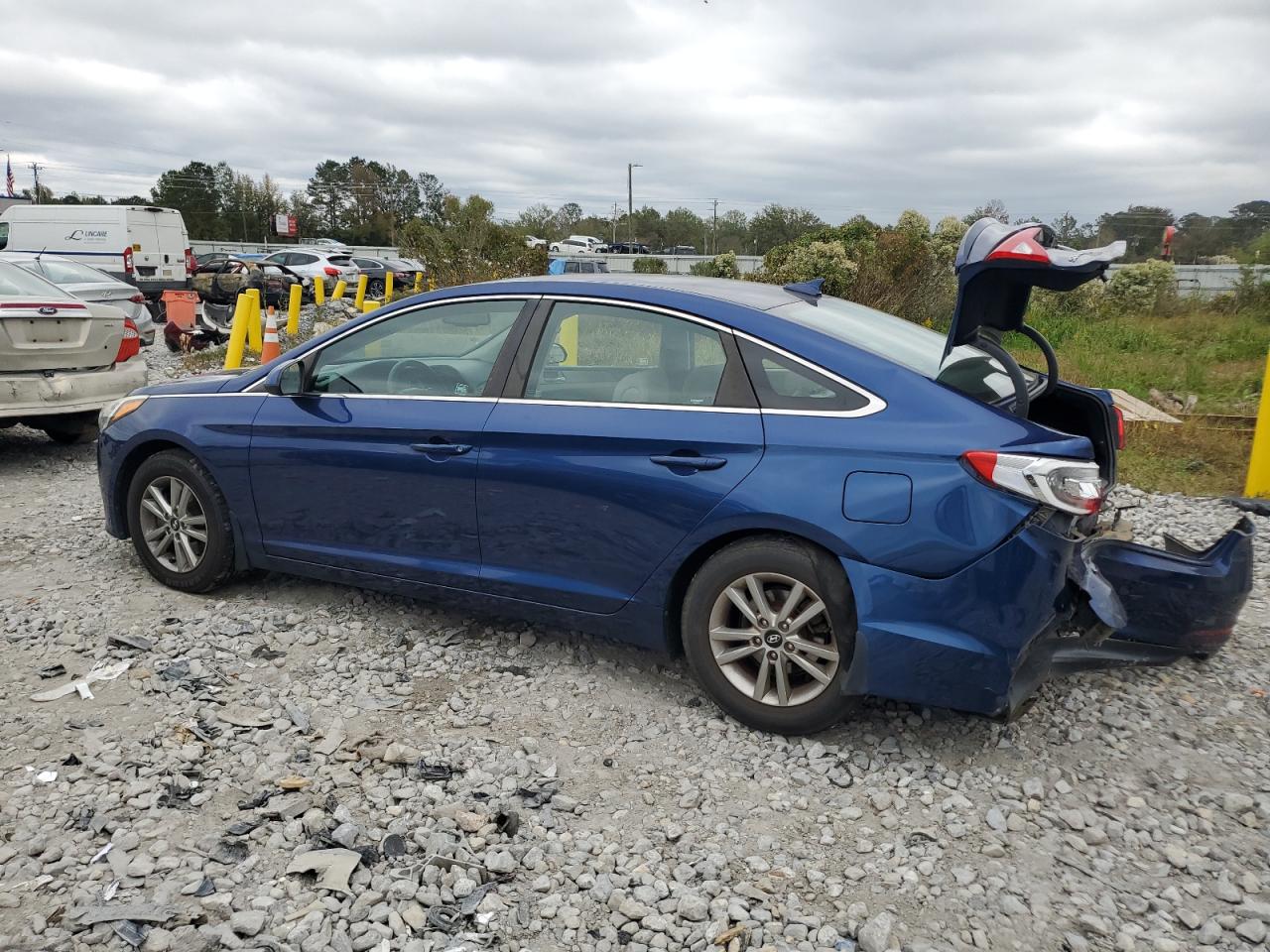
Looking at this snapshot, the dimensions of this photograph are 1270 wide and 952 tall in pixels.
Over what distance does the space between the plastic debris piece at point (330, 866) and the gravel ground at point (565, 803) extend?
1 centimetres

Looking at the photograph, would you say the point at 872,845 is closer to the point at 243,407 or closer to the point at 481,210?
the point at 243,407

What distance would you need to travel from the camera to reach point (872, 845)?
9.96 feet

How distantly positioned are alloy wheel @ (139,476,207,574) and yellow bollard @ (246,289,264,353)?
24.9 ft

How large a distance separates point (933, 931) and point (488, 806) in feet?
4.58

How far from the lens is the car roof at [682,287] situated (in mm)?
3865

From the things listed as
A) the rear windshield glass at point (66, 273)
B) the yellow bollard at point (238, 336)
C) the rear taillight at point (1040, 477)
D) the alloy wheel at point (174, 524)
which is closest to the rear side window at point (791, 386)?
the rear taillight at point (1040, 477)

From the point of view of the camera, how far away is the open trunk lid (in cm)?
319

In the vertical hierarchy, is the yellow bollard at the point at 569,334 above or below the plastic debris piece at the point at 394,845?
above

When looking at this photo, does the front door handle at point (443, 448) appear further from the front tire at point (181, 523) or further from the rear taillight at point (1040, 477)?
the rear taillight at point (1040, 477)

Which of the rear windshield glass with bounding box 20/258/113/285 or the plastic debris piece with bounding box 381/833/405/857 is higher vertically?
the rear windshield glass with bounding box 20/258/113/285

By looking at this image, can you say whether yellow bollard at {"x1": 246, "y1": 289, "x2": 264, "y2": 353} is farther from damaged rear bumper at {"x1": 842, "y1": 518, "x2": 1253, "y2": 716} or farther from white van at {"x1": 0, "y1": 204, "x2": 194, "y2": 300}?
damaged rear bumper at {"x1": 842, "y1": 518, "x2": 1253, "y2": 716}

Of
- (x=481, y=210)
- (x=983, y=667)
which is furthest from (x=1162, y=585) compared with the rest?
(x=481, y=210)

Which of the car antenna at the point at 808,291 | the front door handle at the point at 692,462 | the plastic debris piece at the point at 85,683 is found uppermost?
the car antenna at the point at 808,291

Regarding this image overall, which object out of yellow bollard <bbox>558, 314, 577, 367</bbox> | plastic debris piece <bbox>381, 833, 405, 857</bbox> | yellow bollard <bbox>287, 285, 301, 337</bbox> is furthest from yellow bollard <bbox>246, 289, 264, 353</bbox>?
plastic debris piece <bbox>381, 833, 405, 857</bbox>
